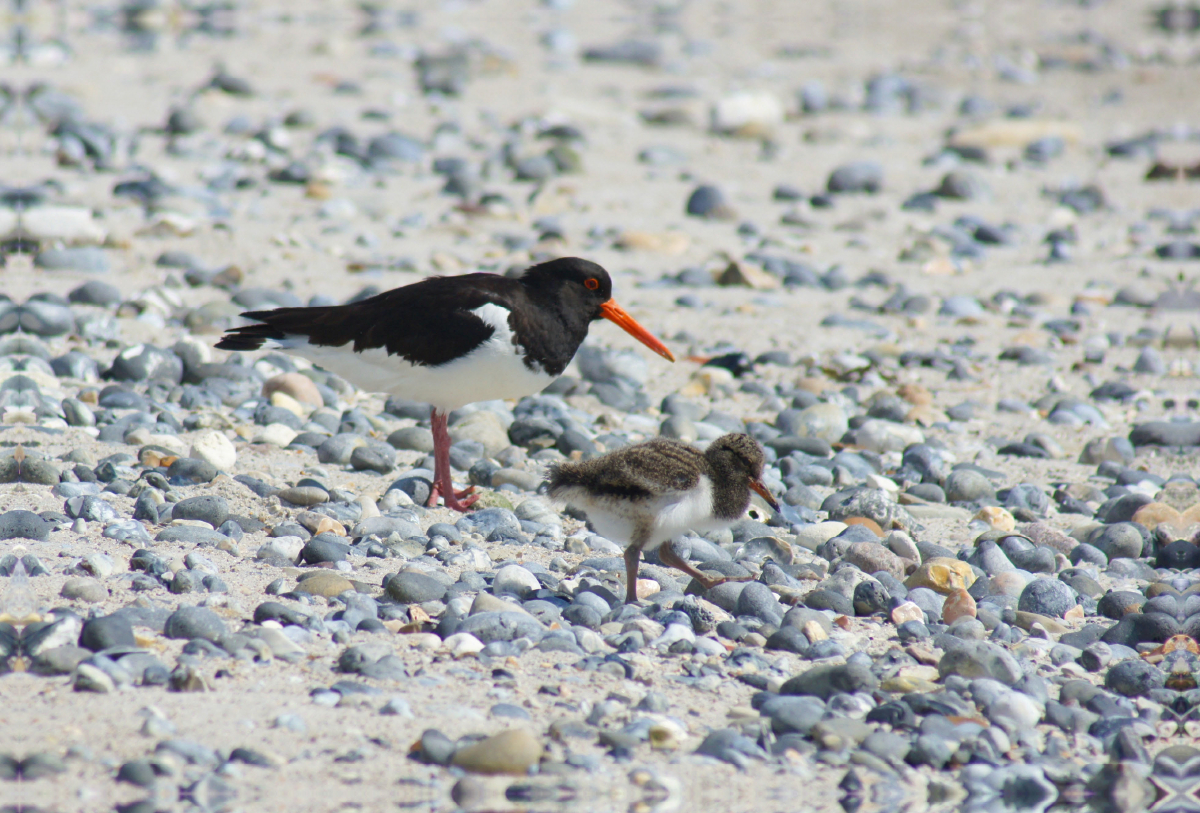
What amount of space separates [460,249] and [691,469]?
212 inches

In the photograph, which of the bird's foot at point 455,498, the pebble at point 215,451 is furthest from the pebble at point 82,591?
the bird's foot at point 455,498

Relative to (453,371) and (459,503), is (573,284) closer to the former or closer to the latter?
(453,371)

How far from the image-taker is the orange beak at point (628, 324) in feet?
19.9

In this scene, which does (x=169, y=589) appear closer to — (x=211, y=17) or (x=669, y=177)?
(x=669, y=177)

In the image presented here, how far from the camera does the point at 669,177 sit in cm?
1195

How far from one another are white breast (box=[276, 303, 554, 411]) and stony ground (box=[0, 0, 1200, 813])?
0.39 m

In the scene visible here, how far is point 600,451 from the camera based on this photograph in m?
6.25

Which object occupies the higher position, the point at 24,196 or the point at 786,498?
the point at 24,196

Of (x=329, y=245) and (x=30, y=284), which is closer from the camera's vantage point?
(x=30, y=284)

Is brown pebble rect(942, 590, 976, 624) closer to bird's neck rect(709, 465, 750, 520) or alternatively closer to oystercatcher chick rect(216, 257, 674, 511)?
bird's neck rect(709, 465, 750, 520)

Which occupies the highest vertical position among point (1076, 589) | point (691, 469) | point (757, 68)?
point (757, 68)

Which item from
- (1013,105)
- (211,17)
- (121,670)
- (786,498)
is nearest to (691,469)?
(786,498)

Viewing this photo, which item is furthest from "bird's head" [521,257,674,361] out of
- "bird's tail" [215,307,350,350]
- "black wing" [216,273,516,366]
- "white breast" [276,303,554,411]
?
"bird's tail" [215,307,350,350]

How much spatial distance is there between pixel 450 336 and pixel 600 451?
43.7 inches
